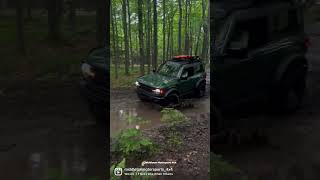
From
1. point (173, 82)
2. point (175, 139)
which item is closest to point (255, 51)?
point (173, 82)

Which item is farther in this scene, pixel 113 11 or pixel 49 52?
pixel 49 52

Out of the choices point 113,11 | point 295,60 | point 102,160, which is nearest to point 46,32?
point 113,11

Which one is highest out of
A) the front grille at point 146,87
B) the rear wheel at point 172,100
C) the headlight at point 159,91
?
the front grille at point 146,87

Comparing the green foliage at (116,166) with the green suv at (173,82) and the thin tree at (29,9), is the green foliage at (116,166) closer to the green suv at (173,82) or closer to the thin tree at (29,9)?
the green suv at (173,82)

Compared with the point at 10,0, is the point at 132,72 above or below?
below

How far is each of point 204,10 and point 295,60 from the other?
86 centimetres

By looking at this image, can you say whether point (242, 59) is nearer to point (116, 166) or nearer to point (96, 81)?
point (96, 81)

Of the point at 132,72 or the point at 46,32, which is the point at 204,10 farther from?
the point at 46,32

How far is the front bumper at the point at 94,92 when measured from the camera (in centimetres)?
438

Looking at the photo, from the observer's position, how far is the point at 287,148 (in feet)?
15.0

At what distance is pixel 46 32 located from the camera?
445 cm

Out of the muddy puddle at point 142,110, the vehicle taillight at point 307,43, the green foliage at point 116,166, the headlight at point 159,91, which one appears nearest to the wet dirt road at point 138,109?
the muddy puddle at point 142,110

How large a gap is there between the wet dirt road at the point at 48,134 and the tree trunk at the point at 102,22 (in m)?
0.49

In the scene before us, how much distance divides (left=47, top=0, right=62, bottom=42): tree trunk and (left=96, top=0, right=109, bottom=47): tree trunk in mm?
318
